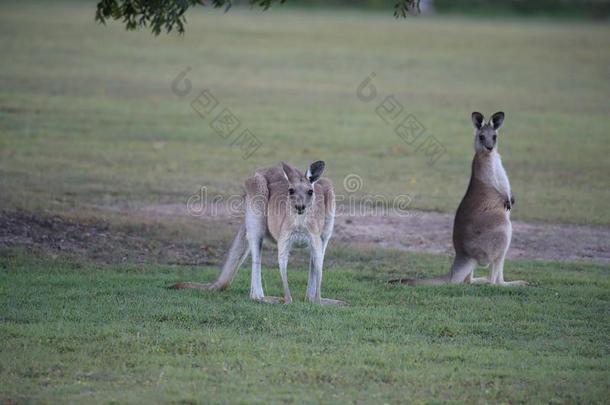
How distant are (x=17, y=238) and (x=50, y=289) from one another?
209cm

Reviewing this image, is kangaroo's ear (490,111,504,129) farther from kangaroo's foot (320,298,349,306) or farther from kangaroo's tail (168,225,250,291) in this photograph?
kangaroo's tail (168,225,250,291)

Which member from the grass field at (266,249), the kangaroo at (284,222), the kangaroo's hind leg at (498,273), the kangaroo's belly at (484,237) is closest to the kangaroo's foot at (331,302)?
the kangaroo at (284,222)

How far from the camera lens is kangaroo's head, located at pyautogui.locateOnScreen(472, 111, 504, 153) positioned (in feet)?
32.4

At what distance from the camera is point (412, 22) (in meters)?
52.4

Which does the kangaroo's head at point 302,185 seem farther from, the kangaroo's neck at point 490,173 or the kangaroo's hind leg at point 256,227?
the kangaroo's neck at point 490,173

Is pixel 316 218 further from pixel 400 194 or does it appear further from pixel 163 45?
pixel 163 45

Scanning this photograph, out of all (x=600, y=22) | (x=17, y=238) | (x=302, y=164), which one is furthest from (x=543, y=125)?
(x=600, y=22)

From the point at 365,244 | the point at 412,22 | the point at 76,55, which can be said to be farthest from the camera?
the point at 412,22

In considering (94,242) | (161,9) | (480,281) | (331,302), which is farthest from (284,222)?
(94,242)

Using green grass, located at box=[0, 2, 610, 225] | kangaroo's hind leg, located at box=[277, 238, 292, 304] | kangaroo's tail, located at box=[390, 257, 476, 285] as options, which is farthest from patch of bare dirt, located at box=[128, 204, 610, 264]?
kangaroo's hind leg, located at box=[277, 238, 292, 304]

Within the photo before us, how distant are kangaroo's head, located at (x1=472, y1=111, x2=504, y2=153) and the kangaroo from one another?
182cm

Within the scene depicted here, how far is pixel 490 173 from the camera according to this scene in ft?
32.6

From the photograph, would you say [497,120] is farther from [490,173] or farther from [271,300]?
[271,300]

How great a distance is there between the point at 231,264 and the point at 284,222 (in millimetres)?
735
